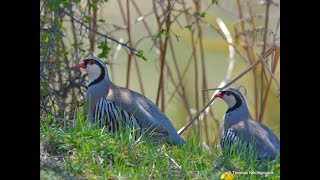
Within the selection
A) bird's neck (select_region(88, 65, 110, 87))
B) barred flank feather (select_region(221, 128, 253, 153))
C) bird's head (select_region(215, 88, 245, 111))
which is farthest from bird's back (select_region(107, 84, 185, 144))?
bird's head (select_region(215, 88, 245, 111))

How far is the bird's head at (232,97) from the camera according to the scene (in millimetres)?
6430

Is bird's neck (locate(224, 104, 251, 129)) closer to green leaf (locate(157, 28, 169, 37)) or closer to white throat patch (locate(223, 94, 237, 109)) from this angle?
white throat patch (locate(223, 94, 237, 109))

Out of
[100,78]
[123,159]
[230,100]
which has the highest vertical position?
[100,78]

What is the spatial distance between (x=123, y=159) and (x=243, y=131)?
137cm

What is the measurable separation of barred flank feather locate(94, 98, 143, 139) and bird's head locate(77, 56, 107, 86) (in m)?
0.32

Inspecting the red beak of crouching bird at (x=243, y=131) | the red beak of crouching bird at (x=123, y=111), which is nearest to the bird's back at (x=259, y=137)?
the red beak of crouching bird at (x=243, y=131)

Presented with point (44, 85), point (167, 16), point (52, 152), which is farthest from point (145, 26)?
point (52, 152)

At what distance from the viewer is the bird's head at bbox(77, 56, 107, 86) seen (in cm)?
649

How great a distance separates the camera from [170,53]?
770 cm

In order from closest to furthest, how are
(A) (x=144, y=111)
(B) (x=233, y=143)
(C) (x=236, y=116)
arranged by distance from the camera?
1. (B) (x=233, y=143)
2. (A) (x=144, y=111)
3. (C) (x=236, y=116)

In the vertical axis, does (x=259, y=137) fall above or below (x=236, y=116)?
below

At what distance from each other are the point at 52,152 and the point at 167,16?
236 cm

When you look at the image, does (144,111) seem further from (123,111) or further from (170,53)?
(170,53)

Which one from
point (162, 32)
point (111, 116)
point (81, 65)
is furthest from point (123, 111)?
point (162, 32)
